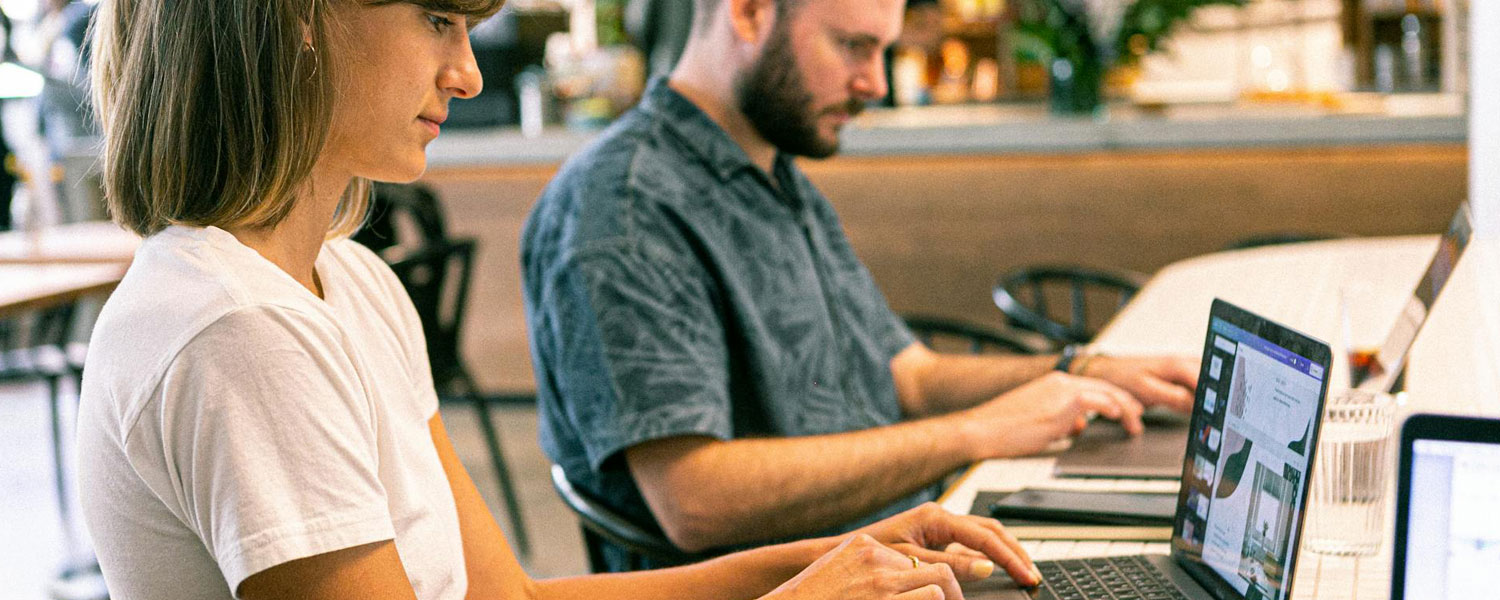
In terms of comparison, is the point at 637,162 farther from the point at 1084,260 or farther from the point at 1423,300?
the point at 1084,260

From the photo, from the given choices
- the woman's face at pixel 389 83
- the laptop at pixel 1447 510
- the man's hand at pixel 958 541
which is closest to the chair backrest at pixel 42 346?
the woman's face at pixel 389 83

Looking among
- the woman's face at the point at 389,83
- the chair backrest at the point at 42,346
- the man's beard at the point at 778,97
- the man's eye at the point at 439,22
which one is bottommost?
the chair backrest at the point at 42,346

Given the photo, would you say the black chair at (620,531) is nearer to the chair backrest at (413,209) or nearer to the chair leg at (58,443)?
the chair backrest at (413,209)

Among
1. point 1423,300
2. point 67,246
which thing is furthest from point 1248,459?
point 67,246

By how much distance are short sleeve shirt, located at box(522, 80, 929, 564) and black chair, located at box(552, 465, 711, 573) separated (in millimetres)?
19

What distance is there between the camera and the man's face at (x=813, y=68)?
6.17 feet

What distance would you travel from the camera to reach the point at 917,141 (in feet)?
15.1

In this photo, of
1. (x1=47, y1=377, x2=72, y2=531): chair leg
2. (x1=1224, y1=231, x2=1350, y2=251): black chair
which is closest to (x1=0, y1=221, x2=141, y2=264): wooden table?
(x1=47, y1=377, x2=72, y2=531): chair leg

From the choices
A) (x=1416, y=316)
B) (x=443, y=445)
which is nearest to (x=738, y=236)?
(x=443, y=445)

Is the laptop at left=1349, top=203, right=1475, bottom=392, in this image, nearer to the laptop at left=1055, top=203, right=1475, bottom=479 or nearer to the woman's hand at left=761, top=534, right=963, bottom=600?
the laptop at left=1055, top=203, right=1475, bottom=479

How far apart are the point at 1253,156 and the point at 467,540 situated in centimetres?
356

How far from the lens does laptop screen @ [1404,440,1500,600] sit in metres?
0.73

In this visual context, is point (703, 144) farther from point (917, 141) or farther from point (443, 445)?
point (917, 141)

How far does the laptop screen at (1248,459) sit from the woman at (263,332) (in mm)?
194
